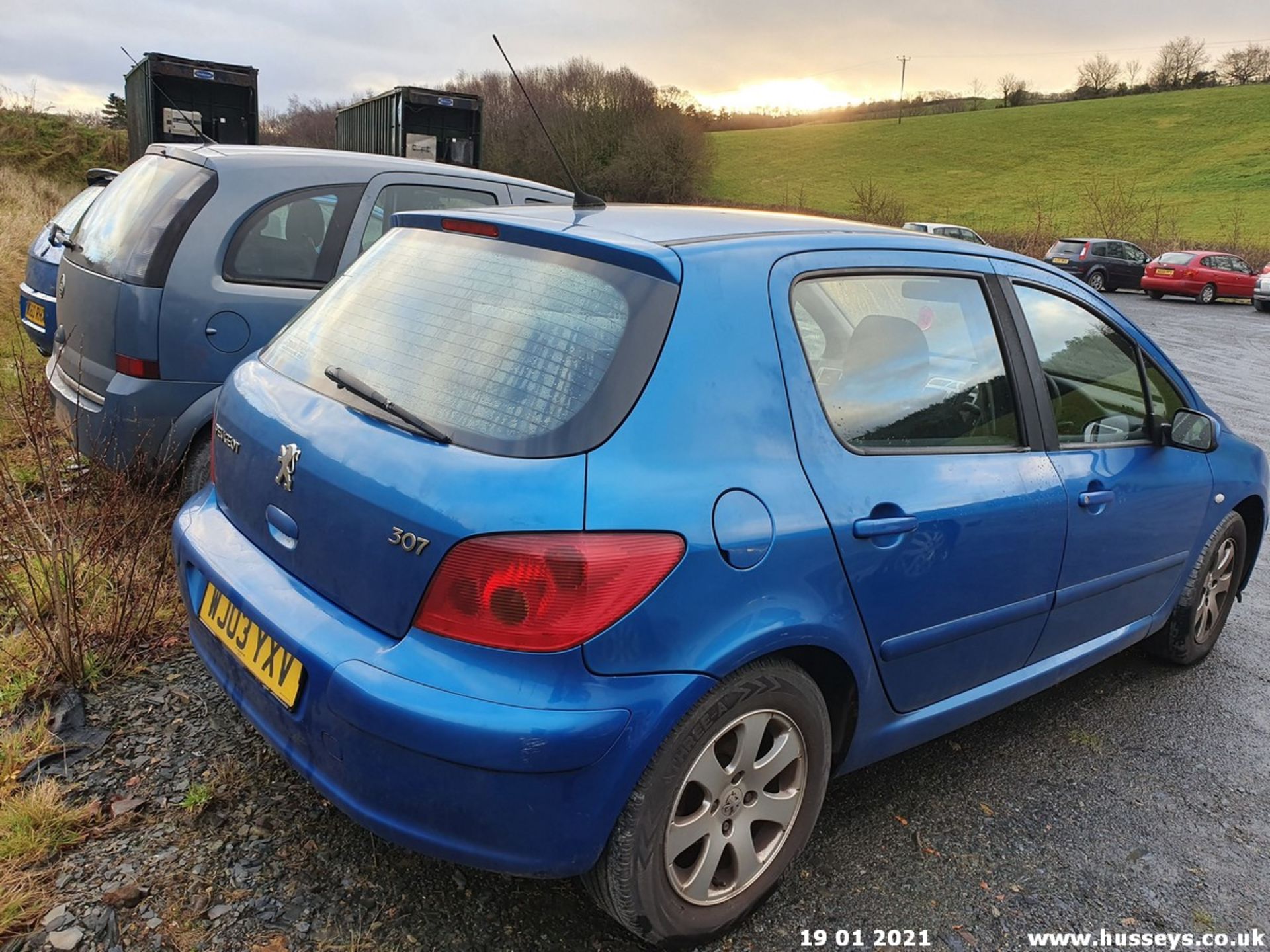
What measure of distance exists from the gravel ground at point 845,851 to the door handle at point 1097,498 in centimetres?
92

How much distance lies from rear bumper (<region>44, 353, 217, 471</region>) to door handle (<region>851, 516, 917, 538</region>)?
2.95m

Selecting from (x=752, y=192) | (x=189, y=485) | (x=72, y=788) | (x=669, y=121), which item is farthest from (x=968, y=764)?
(x=752, y=192)

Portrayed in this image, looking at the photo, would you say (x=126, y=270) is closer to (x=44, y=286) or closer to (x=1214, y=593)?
(x=44, y=286)

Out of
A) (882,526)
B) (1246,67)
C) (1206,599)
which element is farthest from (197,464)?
(1246,67)

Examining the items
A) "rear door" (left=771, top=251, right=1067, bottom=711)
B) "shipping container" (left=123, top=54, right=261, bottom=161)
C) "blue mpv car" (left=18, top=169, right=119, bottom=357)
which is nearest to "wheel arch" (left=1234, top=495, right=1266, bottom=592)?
"rear door" (left=771, top=251, right=1067, bottom=711)

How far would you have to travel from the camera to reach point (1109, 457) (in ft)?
10.1

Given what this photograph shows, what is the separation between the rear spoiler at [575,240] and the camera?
2090 mm

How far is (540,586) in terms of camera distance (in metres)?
1.80

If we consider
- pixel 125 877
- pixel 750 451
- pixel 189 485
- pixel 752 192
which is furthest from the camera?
pixel 752 192

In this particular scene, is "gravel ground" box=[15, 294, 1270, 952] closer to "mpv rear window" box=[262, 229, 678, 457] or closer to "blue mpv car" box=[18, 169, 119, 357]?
"mpv rear window" box=[262, 229, 678, 457]

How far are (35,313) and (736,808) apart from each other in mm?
6435

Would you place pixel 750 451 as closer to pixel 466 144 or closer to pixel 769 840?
pixel 769 840

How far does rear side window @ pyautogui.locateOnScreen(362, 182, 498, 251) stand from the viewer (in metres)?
4.68

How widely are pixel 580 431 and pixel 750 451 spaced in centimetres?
41
